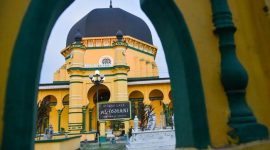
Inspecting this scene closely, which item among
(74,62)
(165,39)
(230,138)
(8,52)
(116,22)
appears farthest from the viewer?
(116,22)

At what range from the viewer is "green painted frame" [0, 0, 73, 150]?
2102mm

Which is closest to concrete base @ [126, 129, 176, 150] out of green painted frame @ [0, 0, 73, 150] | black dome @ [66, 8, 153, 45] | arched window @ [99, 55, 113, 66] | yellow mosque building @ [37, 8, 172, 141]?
yellow mosque building @ [37, 8, 172, 141]

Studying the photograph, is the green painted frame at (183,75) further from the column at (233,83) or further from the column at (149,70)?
the column at (149,70)

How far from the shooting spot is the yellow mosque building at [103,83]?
22.4 meters

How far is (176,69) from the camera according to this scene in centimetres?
282

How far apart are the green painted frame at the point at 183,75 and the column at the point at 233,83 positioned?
0.80 ft

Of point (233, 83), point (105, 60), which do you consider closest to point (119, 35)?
point (105, 60)

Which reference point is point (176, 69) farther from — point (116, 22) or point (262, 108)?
point (116, 22)

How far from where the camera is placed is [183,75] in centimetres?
265

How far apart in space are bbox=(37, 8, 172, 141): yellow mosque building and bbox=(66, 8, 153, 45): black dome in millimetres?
105

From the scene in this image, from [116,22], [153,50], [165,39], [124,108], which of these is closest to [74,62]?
[116,22]

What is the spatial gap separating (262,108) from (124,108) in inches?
309

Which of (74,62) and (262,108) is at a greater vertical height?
(74,62)

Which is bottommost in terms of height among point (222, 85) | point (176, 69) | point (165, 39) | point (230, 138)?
point (230, 138)
